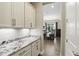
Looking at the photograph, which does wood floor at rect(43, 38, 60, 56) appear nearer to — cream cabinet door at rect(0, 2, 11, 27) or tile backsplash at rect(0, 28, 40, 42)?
tile backsplash at rect(0, 28, 40, 42)

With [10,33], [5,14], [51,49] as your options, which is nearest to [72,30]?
[5,14]

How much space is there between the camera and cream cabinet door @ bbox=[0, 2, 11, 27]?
2100 millimetres

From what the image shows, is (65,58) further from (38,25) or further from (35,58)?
(38,25)

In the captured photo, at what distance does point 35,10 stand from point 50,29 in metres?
8.54

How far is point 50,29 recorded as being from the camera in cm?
1344

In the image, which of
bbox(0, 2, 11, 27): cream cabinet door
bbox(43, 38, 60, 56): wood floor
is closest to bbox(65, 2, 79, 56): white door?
bbox(0, 2, 11, 27): cream cabinet door

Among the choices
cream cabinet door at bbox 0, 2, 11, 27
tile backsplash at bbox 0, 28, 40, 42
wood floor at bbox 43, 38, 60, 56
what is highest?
cream cabinet door at bbox 0, 2, 11, 27

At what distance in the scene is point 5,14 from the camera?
2244 mm

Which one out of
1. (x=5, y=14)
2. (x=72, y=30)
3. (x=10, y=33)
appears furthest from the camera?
(x=10, y=33)

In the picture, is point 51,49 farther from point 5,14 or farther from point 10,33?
point 5,14

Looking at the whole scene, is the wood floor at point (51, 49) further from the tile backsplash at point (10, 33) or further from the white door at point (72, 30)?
the white door at point (72, 30)

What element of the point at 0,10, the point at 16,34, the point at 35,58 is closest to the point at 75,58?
the point at 35,58

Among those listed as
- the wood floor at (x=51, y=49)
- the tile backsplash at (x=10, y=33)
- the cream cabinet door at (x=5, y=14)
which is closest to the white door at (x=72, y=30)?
the cream cabinet door at (x=5, y=14)

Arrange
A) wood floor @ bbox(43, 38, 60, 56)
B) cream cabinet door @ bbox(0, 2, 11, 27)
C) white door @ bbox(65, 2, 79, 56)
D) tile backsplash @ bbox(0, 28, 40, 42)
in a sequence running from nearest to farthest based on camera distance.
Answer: white door @ bbox(65, 2, 79, 56)
cream cabinet door @ bbox(0, 2, 11, 27)
tile backsplash @ bbox(0, 28, 40, 42)
wood floor @ bbox(43, 38, 60, 56)
